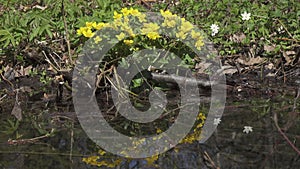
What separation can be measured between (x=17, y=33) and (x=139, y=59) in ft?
3.84

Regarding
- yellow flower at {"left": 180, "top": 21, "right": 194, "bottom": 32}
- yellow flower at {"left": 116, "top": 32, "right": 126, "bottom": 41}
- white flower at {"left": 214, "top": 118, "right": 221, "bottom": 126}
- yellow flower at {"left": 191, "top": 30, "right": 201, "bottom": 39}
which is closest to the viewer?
white flower at {"left": 214, "top": 118, "right": 221, "bottom": 126}

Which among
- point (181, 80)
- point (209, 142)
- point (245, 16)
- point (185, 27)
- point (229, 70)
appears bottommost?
point (209, 142)

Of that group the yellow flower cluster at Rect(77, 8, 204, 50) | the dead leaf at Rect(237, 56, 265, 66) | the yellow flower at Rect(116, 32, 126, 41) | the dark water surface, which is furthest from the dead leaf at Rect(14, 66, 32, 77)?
the dead leaf at Rect(237, 56, 265, 66)

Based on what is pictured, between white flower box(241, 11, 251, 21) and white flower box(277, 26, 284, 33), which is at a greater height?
white flower box(241, 11, 251, 21)

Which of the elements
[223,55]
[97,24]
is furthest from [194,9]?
[97,24]

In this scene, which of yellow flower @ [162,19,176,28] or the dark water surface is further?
yellow flower @ [162,19,176,28]

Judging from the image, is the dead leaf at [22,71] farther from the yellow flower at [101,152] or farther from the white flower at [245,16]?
the yellow flower at [101,152]

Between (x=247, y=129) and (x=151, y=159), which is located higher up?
(x=247, y=129)

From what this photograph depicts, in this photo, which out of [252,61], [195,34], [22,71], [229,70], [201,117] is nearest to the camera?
[201,117]

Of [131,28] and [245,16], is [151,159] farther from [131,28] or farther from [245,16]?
[245,16]

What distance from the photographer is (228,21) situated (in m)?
5.39

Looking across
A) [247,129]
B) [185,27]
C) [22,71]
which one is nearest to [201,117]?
[247,129]

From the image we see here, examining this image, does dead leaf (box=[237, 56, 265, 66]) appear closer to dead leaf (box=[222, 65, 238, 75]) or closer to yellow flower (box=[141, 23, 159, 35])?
dead leaf (box=[222, 65, 238, 75])

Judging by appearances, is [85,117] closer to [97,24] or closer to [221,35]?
[97,24]
